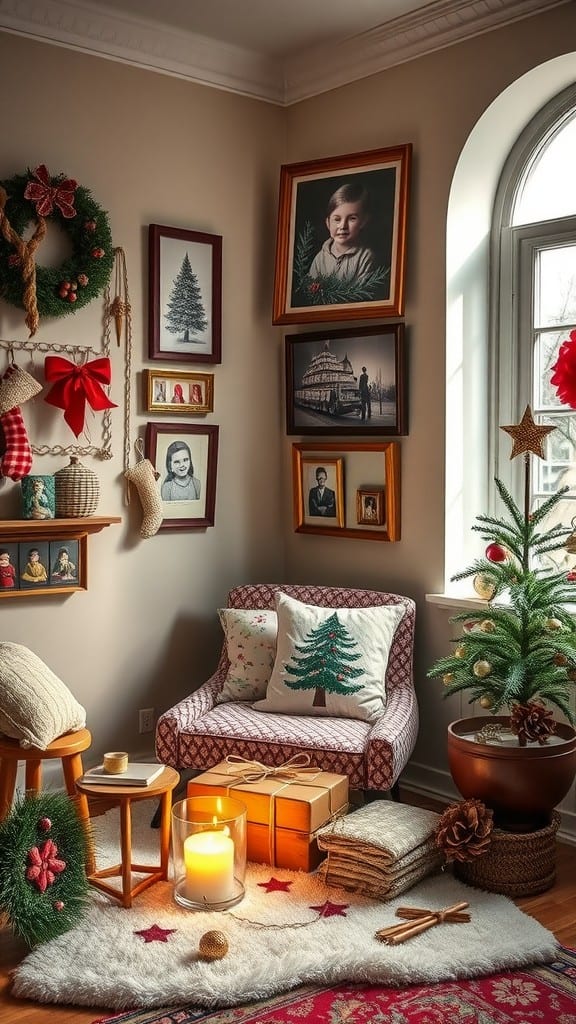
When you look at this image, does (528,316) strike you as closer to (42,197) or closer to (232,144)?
(232,144)

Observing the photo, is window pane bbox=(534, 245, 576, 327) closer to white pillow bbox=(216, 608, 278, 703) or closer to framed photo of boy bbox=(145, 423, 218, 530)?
framed photo of boy bbox=(145, 423, 218, 530)

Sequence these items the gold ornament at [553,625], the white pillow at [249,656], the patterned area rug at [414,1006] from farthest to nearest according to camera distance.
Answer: the white pillow at [249,656], the gold ornament at [553,625], the patterned area rug at [414,1006]

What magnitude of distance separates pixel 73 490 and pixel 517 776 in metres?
1.83

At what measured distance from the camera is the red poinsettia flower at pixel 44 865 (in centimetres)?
279

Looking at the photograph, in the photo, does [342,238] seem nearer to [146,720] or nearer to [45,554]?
[45,554]

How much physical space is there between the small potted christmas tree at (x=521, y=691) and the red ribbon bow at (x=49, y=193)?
1.90 metres

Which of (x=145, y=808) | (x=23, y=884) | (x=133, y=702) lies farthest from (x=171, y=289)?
(x=23, y=884)

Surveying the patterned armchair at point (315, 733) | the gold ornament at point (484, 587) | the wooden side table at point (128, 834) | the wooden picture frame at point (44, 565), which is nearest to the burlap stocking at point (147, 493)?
the wooden picture frame at point (44, 565)

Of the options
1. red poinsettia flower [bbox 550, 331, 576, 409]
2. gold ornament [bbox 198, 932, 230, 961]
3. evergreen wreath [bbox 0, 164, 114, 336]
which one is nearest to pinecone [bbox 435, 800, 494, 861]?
gold ornament [bbox 198, 932, 230, 961]

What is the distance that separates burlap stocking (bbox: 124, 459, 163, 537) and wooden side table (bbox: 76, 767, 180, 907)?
3.72ft

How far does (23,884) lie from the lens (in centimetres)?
275

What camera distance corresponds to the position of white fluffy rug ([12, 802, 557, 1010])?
2559 millimetres

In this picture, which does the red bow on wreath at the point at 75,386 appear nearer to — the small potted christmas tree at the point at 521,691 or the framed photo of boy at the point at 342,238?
the framed photo of boy at the point at 342,238

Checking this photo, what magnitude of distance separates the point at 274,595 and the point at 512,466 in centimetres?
105
